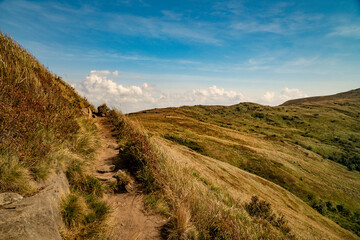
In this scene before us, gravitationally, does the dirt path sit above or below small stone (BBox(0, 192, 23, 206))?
below

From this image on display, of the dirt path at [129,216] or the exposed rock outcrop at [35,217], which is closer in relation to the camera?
the exposed rock outcrop at [35,217]

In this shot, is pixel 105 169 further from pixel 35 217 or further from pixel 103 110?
pixel 103 110

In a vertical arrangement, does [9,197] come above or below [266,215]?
above

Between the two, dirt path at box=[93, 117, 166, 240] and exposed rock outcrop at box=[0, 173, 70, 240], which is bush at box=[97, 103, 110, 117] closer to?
dirt path at box=[93, 117, 166, 240]

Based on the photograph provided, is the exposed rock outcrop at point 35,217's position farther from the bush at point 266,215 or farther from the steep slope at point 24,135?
the bush at point 266,215

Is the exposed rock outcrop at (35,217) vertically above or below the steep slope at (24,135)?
below

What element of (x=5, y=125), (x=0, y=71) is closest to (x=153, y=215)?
(x=5, y=125)

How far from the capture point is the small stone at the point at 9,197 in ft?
11.0

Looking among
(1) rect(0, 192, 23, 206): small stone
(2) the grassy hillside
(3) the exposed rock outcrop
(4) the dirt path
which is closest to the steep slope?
(2) the grassy hillside

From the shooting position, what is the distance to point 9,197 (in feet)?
11.4

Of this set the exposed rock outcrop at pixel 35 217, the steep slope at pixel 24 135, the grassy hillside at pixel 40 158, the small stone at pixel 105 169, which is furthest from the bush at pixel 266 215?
the steep slope at pixel 24 135

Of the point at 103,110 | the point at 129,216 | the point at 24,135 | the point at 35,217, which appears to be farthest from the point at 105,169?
the point at 103,110

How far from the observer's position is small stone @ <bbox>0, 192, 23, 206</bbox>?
11.0 feet

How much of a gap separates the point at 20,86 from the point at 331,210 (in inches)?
2270
